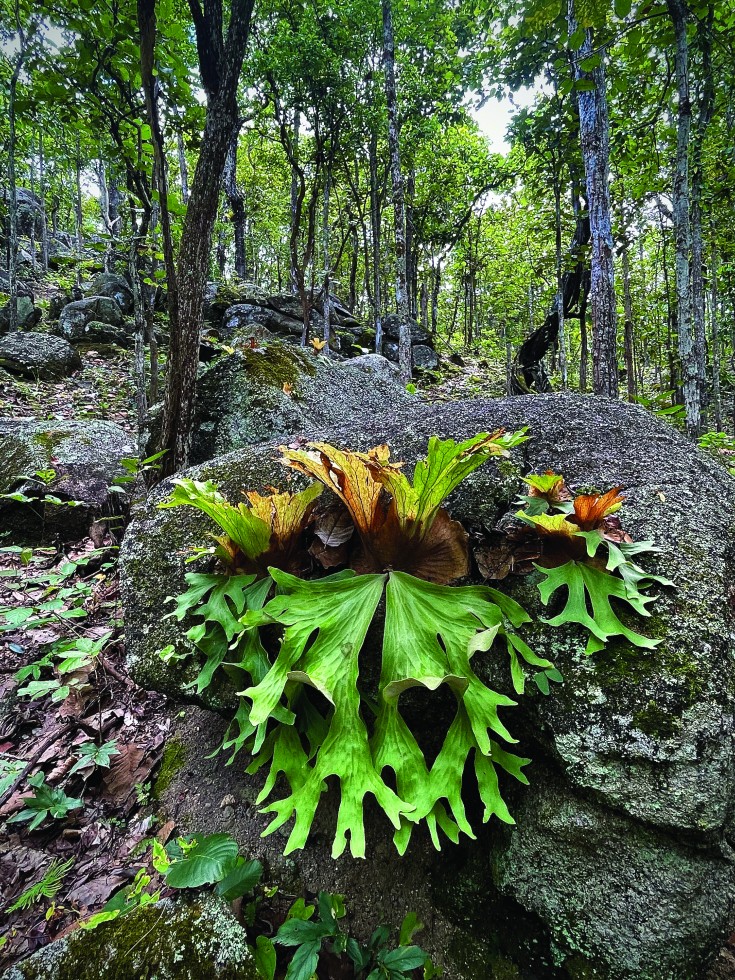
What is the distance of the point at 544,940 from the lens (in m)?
1.58

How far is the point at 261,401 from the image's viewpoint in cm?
396

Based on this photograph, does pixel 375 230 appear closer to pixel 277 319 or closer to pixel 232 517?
pixel 277 319

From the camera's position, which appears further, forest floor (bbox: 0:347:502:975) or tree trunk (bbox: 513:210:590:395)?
tree trunk (bbox: 513:210:590:395)

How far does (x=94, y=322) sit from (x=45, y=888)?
1349 centimetres

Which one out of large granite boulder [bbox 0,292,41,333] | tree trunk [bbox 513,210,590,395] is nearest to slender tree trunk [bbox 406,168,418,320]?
tree trunk [bbox 513,210,590,395]

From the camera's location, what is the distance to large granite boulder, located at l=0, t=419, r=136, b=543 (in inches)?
152

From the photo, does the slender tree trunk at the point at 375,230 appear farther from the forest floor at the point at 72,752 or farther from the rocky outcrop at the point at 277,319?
the forest floor at the point at 72,752

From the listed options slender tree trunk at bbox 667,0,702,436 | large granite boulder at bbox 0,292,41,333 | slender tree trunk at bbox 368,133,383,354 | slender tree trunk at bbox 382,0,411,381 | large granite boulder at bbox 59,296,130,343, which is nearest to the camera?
slender tree trunk at bbox 667,0,702,436

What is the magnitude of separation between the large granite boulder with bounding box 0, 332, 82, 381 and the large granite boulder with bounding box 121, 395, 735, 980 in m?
9.38

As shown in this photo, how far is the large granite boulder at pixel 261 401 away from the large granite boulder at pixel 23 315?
10.9m

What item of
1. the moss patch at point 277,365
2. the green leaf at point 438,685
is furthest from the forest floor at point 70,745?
the moss patch at point 277,365

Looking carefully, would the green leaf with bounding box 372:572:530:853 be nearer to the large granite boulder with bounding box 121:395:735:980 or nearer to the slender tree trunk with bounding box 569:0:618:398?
the large granite boulder with bounding box 121:395:735:980

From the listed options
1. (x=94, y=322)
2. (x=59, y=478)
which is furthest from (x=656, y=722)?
(x=94, y=322)

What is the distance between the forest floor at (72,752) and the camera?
5.85ft
